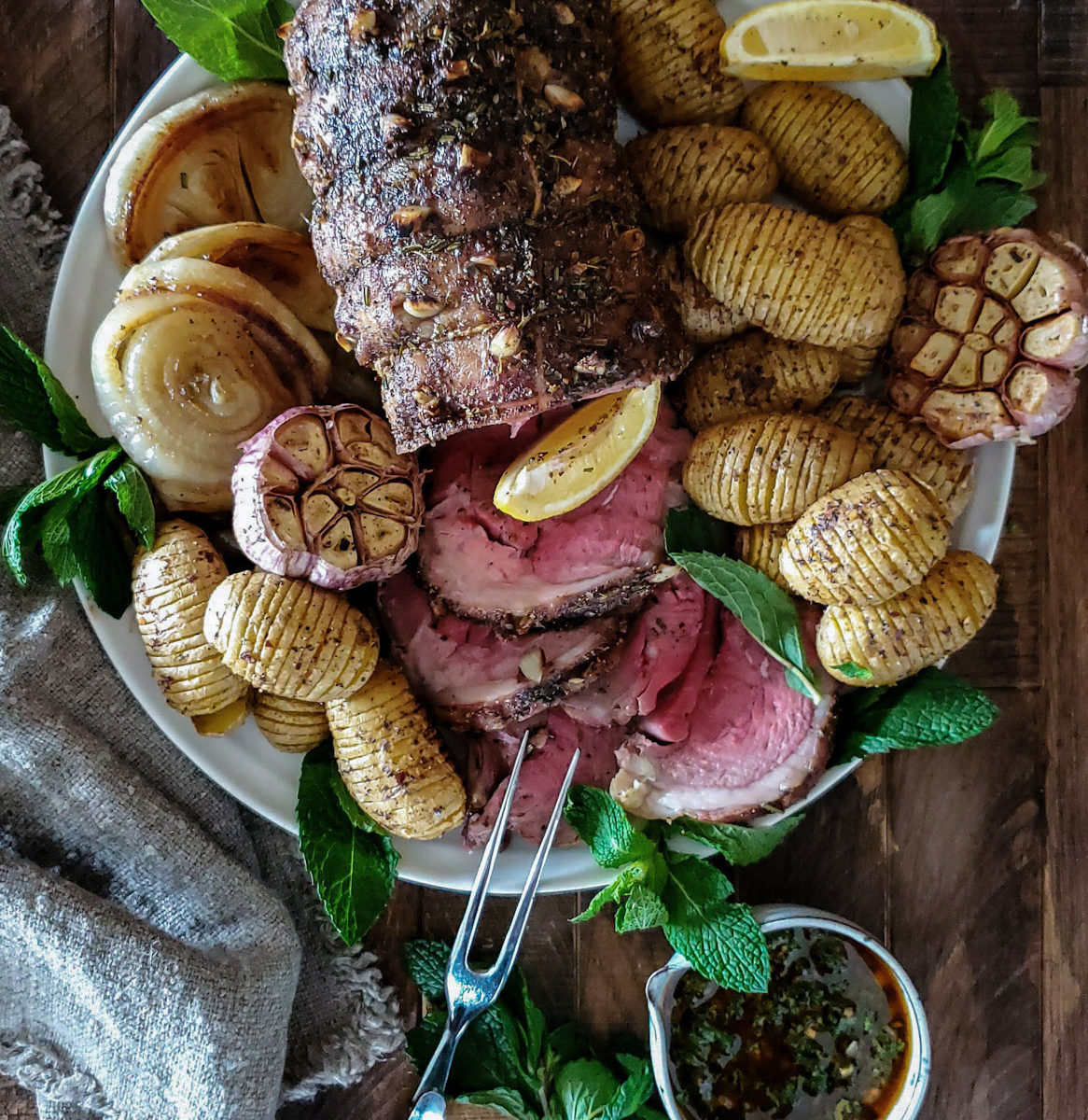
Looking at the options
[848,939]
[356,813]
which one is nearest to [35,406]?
[356,813]

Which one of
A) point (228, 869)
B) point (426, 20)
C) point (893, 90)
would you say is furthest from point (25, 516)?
point (893, 90)

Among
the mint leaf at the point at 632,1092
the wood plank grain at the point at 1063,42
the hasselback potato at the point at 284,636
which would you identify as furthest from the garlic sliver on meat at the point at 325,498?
the wood plank grain at the point at 1063,42

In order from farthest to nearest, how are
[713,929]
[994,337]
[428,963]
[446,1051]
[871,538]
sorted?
[428,963] → [446,1051] → [713,929] → [994,337] → [871,538]

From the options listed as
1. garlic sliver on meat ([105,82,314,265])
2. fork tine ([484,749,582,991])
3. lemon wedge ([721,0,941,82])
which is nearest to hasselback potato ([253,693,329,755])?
fork tine ([484,749,582,991])

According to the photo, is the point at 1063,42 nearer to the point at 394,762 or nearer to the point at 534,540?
the point at 534,540

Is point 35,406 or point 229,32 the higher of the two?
point 229,32

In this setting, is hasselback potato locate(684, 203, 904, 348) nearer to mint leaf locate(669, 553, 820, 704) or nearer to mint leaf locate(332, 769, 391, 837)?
mint leaf locate(669, 553, 820, 704)

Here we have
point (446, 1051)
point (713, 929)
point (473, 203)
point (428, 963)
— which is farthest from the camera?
point (428, 963)
